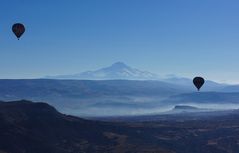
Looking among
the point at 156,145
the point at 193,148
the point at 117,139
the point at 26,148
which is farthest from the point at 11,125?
the point at 193,148

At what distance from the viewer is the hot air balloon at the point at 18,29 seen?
117438 mm

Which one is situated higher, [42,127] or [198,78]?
[198,78]

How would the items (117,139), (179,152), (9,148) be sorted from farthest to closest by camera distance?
(117,139) < (179,152) < (9,148)

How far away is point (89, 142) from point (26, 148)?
3010 centimetres

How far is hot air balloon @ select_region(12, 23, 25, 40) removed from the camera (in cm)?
11744

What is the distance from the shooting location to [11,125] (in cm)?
18988

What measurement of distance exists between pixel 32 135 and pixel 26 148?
16.3 m

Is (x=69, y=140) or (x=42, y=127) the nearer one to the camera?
(x=69, y=140)

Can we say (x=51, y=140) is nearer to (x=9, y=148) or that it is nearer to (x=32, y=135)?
(x=32, y=135)

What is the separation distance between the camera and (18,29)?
389 ft

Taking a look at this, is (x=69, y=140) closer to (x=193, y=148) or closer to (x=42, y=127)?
(x=42, y=127)

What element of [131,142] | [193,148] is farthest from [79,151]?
[193,148]

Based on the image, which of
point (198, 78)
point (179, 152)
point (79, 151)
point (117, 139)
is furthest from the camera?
point (117, 139)

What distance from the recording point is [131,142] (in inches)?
7584
